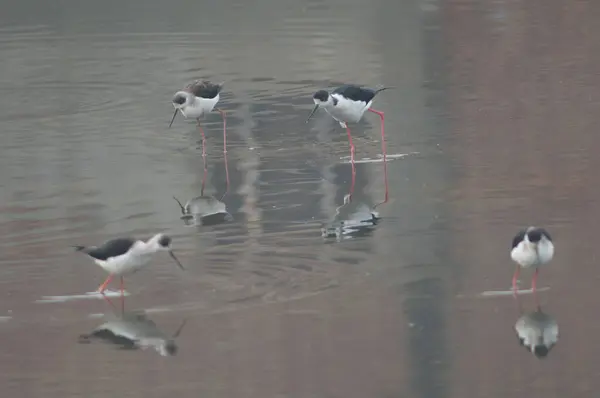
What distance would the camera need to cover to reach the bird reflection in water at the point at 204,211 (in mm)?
12586

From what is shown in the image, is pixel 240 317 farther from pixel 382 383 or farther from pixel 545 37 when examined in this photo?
pixel 545 37

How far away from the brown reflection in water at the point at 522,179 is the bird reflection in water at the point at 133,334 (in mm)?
1845

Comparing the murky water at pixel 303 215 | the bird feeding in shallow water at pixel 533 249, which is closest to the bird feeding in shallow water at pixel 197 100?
the murky water at pixel 303 215

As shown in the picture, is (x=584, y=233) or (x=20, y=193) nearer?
(x=584, y=233)

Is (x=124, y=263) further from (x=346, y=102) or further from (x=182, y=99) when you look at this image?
(x=182, y=99)

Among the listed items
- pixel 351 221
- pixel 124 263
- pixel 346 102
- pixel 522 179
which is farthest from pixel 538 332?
pixel 346 102

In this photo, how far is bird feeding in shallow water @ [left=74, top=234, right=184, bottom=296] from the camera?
10000 mm

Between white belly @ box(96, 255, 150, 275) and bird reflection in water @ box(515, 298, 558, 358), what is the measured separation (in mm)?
2684

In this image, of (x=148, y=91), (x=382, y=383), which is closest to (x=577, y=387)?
(x=382, y=383)

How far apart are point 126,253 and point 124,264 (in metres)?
0.08

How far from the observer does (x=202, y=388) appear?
8.28 meters

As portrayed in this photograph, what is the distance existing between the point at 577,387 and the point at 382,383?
3.67 ft

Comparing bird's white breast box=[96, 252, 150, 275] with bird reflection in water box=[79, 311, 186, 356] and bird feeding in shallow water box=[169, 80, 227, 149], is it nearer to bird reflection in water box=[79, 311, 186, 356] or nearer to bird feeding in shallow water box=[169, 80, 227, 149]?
bird reflection in water box=[79, 311, 186, 356]

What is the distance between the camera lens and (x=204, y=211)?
1305 cm
